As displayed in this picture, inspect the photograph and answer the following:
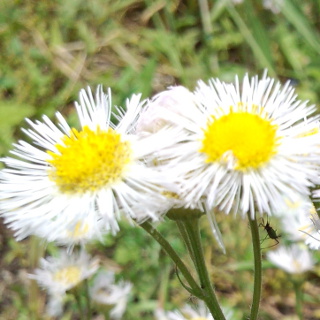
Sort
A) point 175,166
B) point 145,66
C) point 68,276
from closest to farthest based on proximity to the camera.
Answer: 1. point 175,166
2. point 68,276
3. point 145,66

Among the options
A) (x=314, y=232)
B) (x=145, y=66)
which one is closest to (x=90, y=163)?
(x=314, y=232)

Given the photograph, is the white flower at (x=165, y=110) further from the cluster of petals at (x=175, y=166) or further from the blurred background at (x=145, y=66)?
the blurred background at (x=145, y=66)

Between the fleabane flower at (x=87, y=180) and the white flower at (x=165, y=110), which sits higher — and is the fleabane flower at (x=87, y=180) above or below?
below

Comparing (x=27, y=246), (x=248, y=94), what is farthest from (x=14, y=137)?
(x=248, y=94)

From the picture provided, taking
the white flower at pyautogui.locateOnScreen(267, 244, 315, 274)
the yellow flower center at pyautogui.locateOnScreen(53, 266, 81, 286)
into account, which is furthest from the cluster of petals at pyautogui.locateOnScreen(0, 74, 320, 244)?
the white flower at pyautogui.locateOnScreen(267, 244, 315, 274)

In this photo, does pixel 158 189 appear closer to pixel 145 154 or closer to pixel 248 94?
pixel 145 154

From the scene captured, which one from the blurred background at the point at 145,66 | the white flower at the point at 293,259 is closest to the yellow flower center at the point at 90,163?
the white flower at the point at 293,259

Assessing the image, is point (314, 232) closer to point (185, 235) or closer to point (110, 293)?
point (185, 235)
